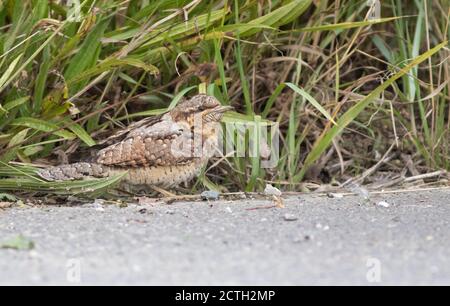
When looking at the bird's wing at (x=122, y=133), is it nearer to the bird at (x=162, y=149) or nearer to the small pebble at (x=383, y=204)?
the bird at (x=162, y=149)

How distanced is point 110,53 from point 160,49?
30cm

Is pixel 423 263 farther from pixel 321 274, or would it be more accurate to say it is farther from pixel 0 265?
pixel 0 265

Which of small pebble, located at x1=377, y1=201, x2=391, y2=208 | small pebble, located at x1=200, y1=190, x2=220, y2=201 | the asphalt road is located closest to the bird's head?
small pebble, located at x1=200, y1=190, x2=220, y2=201

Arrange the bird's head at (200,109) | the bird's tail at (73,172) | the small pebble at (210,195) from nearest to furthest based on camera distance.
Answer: the bird's tail at (73,172) → the small pebble at (210,195) → the bird's head at (200,109)

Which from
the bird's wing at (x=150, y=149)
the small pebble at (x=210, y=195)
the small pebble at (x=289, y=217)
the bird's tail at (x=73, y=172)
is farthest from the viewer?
the bird's wing at (x=150, y=149)

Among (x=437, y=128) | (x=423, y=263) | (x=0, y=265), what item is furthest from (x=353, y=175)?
(x=0, y=265)

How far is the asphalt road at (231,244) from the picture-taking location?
298cm

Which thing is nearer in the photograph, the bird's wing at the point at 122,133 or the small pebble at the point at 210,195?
the small pebble at the point at 210,195

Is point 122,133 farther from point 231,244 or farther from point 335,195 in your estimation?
point 231,244

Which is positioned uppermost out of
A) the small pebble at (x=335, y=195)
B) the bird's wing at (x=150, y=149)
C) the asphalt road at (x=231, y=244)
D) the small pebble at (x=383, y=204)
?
the bird's wing at (x=150, y=149)

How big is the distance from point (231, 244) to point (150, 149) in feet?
5.36
